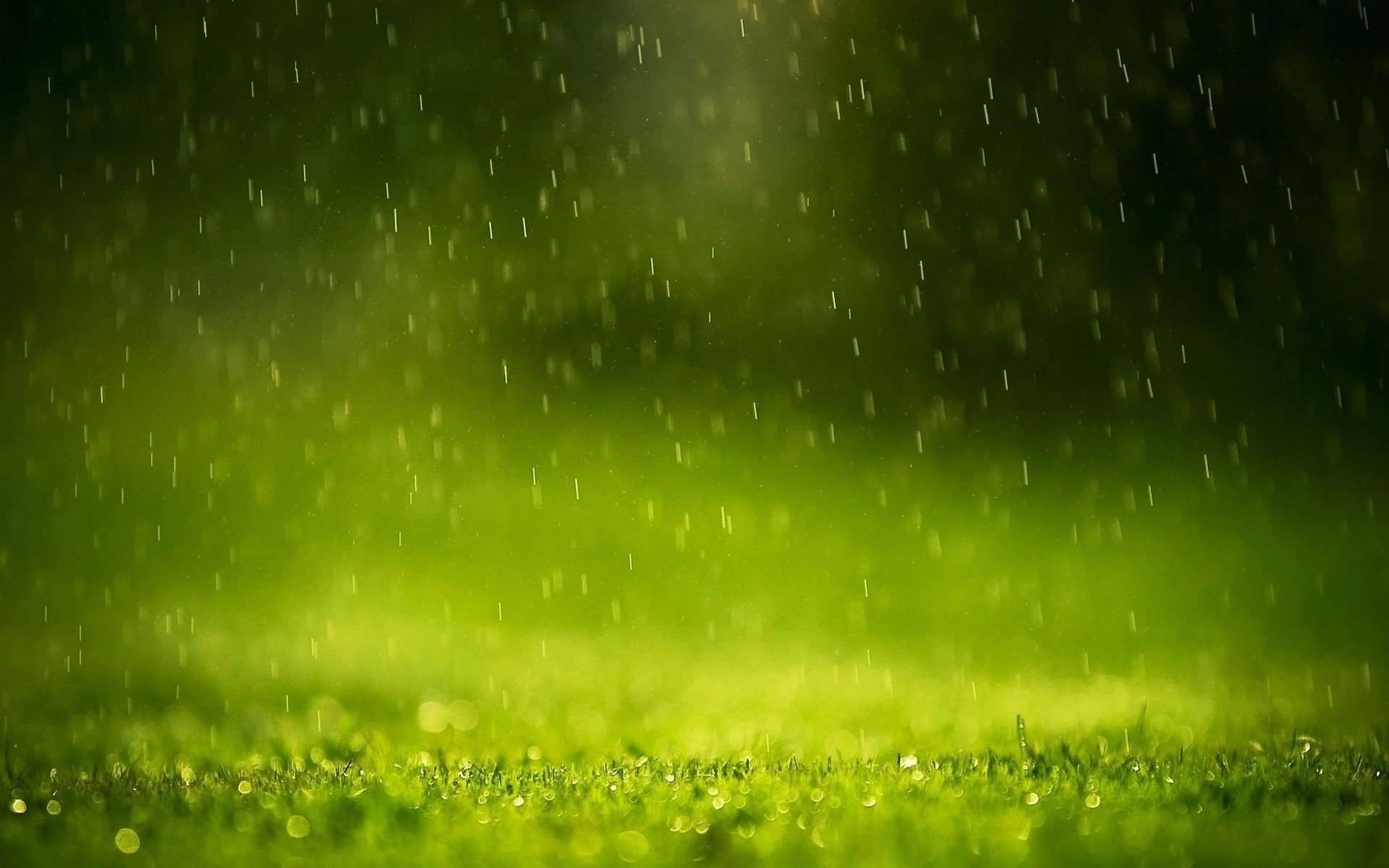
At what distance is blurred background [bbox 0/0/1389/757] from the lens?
847cm

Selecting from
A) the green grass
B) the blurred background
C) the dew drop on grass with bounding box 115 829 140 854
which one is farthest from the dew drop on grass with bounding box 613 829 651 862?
the blurred background

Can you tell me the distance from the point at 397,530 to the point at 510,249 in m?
2.89

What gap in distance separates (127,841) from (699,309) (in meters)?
7.29

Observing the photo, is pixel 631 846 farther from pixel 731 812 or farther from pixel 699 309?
pixel 699 309

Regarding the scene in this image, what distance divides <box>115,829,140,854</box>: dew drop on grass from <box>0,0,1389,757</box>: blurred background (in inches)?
171

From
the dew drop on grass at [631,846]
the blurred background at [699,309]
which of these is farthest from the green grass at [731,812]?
the blurred background at [699,309]

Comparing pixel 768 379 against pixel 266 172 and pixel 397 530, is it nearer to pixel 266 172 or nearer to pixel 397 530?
pixel 397 530

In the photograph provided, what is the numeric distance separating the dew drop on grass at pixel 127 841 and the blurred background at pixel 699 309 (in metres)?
4.33

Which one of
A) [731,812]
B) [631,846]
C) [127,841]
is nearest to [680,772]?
[731,812]

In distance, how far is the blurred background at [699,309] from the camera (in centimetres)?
847

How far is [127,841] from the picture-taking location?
3445mm

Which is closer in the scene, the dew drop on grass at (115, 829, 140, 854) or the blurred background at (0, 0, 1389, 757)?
the dew drop on grass at (115, 829, 140, 854)

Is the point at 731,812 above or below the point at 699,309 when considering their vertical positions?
below

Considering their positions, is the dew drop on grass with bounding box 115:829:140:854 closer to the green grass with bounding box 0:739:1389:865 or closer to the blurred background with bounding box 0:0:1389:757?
the green grass with bounding box 0:739:1389:865
